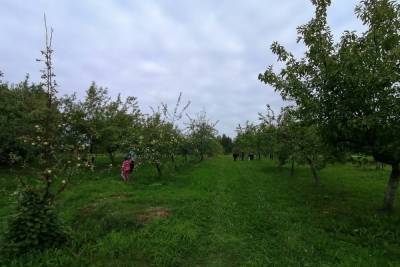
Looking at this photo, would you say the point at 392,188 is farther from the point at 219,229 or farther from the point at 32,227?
the point at 32,227

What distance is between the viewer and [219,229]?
9406mm

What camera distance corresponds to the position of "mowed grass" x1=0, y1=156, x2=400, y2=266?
7133 millimetres

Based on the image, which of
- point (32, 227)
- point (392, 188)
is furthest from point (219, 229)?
point (392, 188)

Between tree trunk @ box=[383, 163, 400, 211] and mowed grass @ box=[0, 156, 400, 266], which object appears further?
tree trunk @ box=[383, 163, 400, 211]

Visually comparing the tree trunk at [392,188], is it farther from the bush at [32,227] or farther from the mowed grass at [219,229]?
the bush at [32,227]

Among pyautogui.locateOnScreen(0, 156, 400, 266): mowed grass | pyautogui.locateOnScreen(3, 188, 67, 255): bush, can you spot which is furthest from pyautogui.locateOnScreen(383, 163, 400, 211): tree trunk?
pyautogui.locateOnScreen(3, 188, 67, 255): bush

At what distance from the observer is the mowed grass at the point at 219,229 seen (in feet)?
23.4

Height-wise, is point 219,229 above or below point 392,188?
below

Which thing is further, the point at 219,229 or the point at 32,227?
the point at 219,229

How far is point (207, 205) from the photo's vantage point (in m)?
12.4

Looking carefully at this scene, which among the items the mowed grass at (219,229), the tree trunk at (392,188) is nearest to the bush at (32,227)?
the mowed grass at (219,229)

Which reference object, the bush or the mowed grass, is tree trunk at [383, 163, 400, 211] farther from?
the bush

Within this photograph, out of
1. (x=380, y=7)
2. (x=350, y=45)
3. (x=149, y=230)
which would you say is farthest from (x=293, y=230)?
(x=380, y=7)

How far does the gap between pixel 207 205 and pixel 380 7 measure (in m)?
8.28
